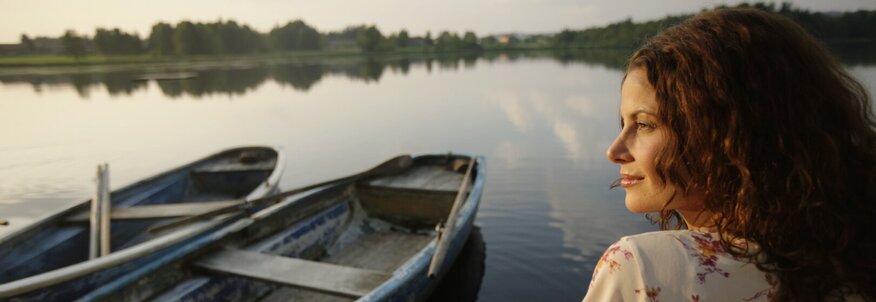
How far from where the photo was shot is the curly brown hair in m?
0.93

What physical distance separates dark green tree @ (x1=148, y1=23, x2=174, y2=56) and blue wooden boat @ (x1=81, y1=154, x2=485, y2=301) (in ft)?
300

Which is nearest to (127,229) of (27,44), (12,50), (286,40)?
(286,40)

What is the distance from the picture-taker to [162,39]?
8338 centimetres

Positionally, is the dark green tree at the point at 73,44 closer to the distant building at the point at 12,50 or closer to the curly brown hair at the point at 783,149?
the distant building at the point at 12,50

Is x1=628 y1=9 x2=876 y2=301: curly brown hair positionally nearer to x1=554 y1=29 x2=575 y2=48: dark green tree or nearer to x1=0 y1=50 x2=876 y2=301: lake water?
x1=0 y1=50 x2=876 y2=301: lake water

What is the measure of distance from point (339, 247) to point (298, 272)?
2118 mm

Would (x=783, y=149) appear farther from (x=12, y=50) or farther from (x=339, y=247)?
(x=12, y=50)

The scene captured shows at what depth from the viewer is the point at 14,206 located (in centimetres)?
1017

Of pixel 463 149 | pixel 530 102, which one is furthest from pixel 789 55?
pixel 530 102

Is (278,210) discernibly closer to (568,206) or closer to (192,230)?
(192,230)

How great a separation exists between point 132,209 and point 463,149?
29.2 feet

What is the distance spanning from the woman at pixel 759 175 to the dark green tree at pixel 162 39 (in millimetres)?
97769

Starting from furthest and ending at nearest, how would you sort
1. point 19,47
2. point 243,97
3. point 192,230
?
point 19,47, point 243,97, point 192,230

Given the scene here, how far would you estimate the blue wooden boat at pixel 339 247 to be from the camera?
173 inches
